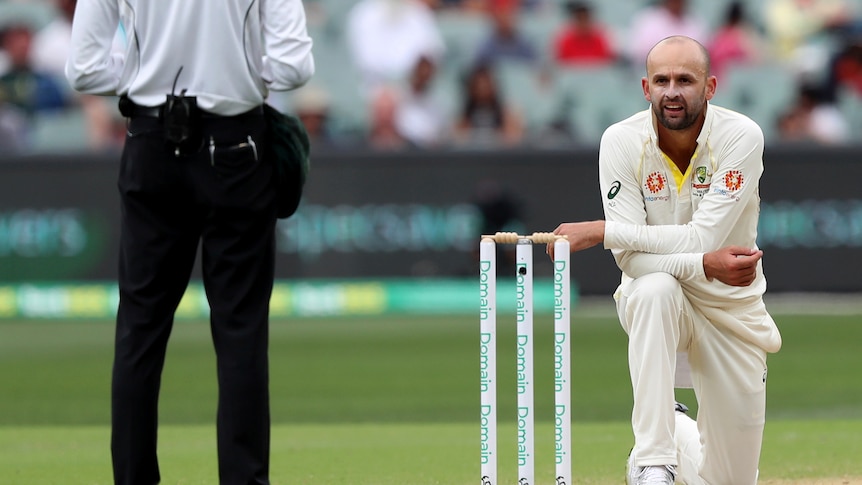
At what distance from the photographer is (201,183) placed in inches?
180

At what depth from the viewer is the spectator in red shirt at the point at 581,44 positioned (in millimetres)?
15188

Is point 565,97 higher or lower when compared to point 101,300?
higher

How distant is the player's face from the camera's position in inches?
184

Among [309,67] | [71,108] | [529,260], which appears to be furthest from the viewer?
[71,108]

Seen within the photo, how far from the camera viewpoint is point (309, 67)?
15.4 ft

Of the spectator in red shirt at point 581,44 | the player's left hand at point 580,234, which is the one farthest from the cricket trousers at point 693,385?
the spectator in red shirt at point 581,44

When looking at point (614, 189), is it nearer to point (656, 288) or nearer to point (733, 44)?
point (656, 288)

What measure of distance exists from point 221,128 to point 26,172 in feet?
32.3

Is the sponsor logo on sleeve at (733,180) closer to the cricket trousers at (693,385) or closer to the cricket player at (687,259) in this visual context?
the cricket player at (687,259)

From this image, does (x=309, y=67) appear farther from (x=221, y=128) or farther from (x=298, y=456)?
(x=298, y=456)

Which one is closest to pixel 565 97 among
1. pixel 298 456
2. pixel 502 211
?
pixel 502 211

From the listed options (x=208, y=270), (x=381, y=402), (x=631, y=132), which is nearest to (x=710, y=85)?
(x=631, y=132)

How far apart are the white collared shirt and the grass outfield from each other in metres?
1.85

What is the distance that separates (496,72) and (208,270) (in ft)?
34.9
